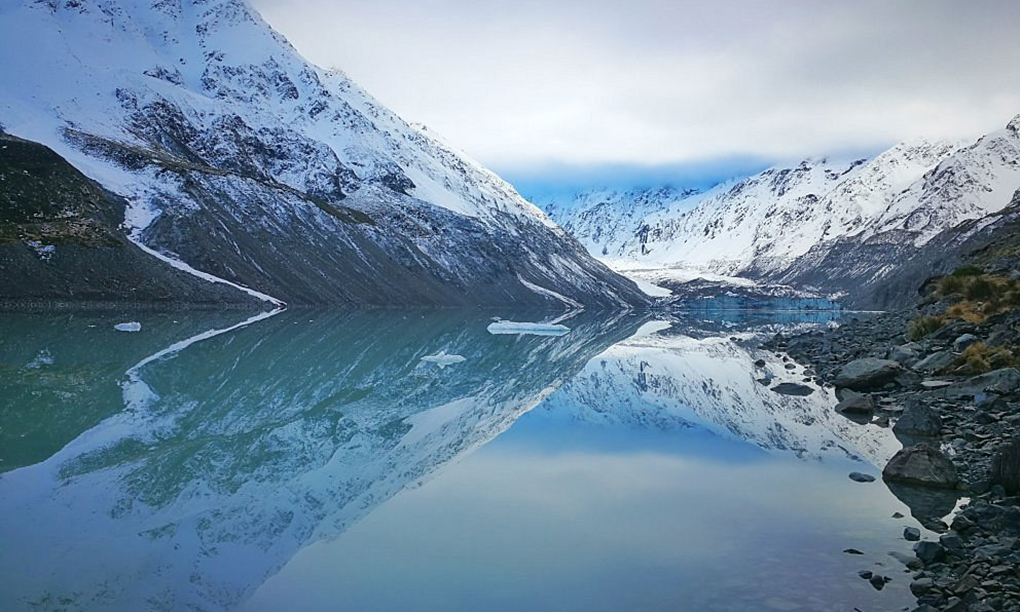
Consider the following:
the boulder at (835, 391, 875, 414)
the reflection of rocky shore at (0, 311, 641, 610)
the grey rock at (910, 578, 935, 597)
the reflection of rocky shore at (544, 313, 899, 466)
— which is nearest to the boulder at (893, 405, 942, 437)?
the reflection of rocky shore at (544, 313, 899, 466)

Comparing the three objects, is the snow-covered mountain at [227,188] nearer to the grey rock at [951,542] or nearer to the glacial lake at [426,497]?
the glacial lake at [426,497]

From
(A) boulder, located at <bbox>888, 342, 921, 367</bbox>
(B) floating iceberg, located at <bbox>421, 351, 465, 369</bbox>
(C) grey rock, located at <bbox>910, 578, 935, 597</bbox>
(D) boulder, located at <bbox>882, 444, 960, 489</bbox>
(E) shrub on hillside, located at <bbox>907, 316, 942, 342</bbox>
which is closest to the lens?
(C) grey rock, located at <bbox>910, 578, 935, 597</bbox>

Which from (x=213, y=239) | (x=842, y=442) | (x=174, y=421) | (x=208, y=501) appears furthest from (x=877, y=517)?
(x=213, y=239)

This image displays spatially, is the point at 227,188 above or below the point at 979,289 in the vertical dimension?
above

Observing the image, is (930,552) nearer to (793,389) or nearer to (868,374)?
(868,374)

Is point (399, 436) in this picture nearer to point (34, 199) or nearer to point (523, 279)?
point (34, 199)

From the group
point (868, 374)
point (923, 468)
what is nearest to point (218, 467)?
point (923, 468)

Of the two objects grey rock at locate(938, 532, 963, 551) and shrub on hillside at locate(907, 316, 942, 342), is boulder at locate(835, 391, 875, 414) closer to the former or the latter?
grey rock at locate(938, 532, 963, 551)
